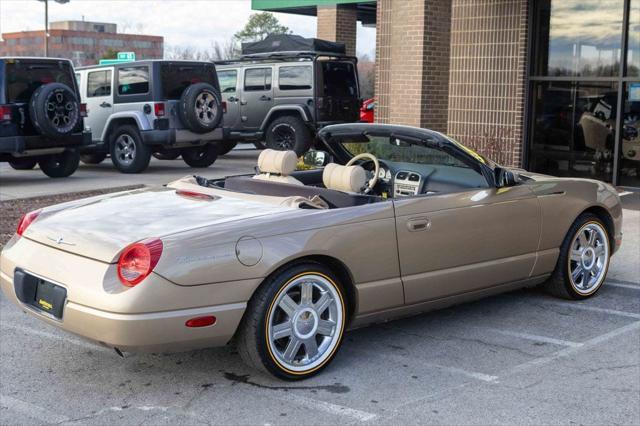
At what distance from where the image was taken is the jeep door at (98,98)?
53.1 ft

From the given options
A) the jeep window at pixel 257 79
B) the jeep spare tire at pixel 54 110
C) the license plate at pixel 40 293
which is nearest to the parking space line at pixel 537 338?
the license plate at pixel 40 293

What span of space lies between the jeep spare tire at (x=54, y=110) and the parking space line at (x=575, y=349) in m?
10.1

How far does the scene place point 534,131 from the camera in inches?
552

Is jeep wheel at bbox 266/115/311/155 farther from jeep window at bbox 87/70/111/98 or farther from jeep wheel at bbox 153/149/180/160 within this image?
jeep window at bbox 87/70/111/98

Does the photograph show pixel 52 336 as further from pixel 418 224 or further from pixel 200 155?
pixel 200 155

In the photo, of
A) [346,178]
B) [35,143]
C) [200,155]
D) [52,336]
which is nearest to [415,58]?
[200,155]

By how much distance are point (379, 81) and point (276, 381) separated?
34.0 feet

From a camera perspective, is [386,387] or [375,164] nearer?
[386,387]

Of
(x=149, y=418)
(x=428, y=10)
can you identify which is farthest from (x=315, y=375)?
(x=428, y=10)

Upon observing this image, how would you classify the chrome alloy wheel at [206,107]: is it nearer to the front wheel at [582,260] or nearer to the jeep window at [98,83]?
the jeep window at [98,83]

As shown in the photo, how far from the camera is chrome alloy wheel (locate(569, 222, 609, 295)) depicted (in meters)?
6.67

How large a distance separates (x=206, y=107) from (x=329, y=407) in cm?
1159

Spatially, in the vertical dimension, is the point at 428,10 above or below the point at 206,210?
above

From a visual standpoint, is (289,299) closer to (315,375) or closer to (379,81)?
(315,375)
